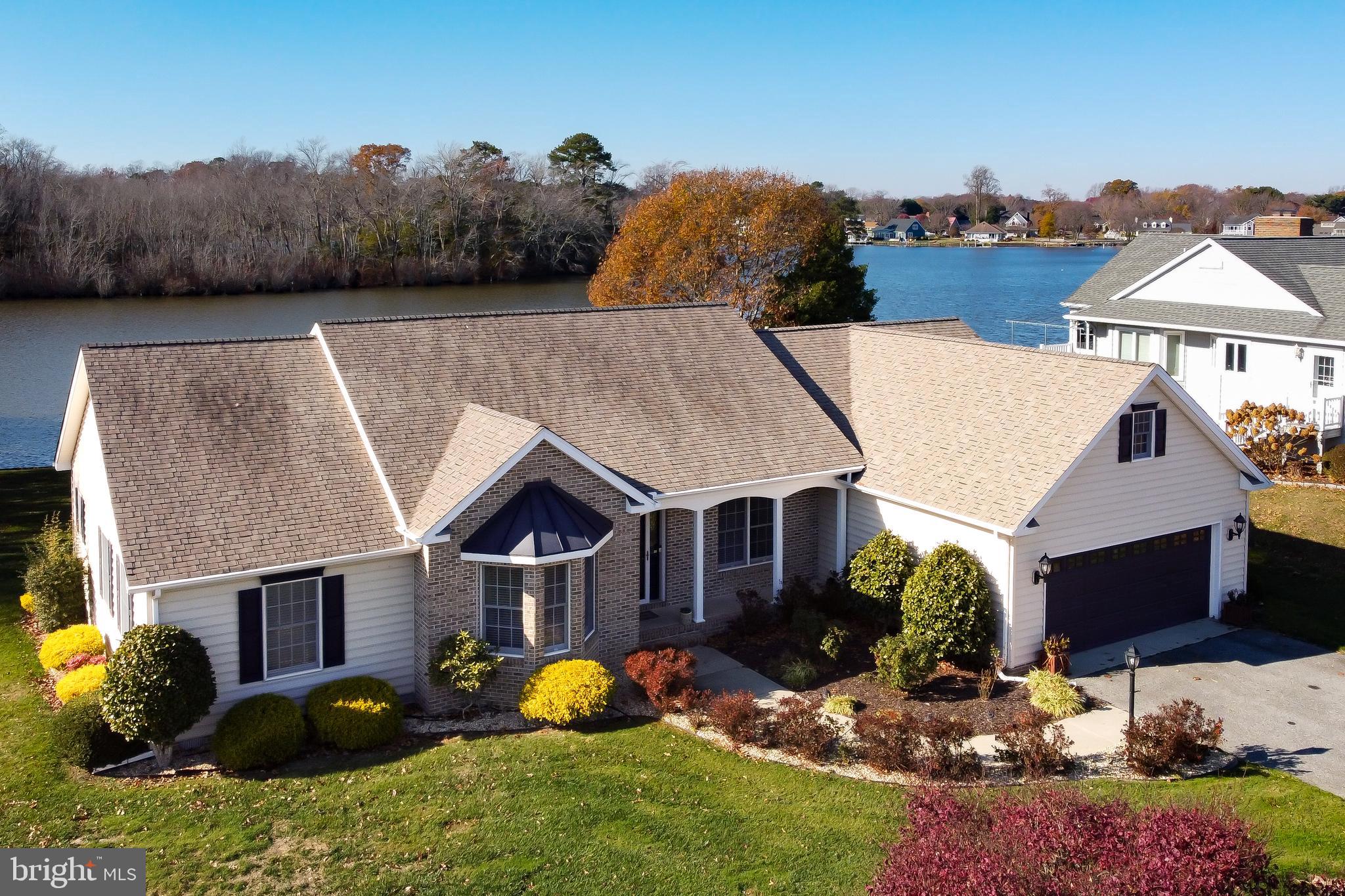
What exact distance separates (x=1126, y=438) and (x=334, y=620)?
13.0m

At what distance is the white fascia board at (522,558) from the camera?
16094mm

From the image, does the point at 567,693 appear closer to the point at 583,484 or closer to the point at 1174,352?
the point at 583,484

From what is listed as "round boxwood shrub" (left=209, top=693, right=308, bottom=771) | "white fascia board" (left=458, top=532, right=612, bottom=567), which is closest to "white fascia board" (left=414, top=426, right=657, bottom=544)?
"white fascia board" (left=458, top=532, right=612, bottom=567)

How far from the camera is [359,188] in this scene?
85375 mm

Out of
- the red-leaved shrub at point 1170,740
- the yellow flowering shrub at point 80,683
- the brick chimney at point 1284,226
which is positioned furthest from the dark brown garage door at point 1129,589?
the brick chimney at point 1284,226

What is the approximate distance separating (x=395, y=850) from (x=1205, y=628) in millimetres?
14969

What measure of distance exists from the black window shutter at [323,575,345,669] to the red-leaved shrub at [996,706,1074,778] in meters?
9.43

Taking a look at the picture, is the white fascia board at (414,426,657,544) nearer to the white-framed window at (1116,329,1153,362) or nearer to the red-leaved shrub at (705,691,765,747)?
the red-leaved shrub at (705,691,765,747)

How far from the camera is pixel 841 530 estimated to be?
20859 mm

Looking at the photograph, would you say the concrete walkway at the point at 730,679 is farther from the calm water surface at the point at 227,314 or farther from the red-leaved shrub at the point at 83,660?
the calm water surface at the point at 227,314

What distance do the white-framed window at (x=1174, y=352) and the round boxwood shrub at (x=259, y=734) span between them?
29276 mm

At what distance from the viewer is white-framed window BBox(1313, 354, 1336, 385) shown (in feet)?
101

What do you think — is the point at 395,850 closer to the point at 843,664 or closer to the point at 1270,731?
the point at 843,664

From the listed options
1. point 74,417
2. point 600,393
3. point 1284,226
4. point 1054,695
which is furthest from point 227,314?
point 1054,695
